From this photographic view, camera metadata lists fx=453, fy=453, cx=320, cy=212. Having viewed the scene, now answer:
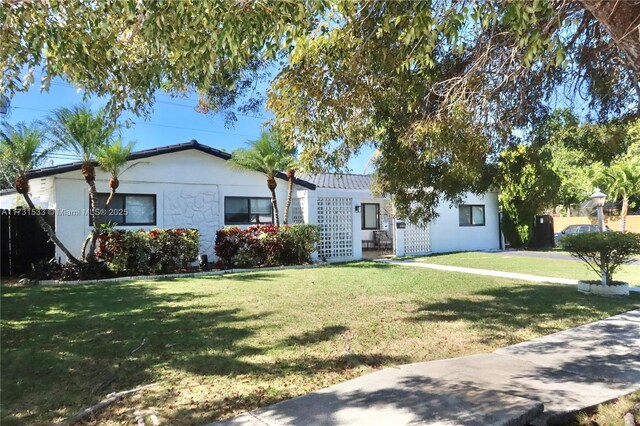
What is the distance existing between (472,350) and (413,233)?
1460 centimetres

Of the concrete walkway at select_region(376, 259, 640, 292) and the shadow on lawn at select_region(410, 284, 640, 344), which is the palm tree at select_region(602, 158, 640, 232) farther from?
the shadow on lawn at select_region(410, 284, 640, 344)

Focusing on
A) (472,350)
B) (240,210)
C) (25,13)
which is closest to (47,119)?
(240,210)

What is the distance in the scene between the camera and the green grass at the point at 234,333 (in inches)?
170

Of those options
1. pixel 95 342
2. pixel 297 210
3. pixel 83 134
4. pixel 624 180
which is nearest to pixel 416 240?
pixel 297 210

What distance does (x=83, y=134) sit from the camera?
11.8 meters

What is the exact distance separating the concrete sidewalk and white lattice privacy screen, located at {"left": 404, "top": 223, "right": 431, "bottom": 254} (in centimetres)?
1383

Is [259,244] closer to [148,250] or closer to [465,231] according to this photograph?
[148,250]

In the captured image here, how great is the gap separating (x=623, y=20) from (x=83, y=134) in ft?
38.8

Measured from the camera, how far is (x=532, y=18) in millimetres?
Result: 3178

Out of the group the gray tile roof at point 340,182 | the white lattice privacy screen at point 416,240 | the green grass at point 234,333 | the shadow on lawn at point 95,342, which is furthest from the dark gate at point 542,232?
the shadow on lawn at point 95,342

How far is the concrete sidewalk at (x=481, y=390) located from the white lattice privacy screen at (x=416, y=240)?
545 inches

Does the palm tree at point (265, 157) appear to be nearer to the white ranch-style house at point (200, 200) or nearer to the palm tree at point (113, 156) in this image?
the white ranch-style house at point (200, 200)

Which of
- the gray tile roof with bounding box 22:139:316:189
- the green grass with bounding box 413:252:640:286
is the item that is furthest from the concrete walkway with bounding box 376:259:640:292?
the gray tile roof with bounding box 22:139:316:189

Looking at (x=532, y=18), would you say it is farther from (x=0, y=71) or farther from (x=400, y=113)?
(x=0, y=71)
